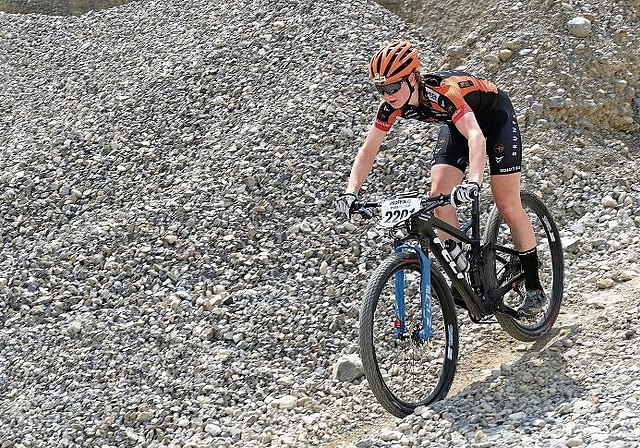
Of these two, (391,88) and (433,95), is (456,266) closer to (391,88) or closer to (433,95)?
(433,95)

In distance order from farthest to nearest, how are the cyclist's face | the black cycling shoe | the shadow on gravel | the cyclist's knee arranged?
the black cycling shoe, the cyclist's knee, the cyclist's face, the shadow on gravel

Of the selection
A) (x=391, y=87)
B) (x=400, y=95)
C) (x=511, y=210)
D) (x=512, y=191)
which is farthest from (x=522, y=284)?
(x=391, y=87)

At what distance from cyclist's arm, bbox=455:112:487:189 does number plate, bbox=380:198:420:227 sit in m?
0.45

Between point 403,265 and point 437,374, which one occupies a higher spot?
point 403,265

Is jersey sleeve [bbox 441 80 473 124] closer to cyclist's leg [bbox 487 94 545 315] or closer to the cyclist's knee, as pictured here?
cyclist's leg [bbox 487 94 545 315]

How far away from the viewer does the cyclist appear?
21.3 ft

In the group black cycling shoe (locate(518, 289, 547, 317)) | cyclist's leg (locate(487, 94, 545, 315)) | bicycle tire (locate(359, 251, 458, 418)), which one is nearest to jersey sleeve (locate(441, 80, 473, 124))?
cyclist's leg (locate(487, 94, 545, 315))

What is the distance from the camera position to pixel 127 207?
10234 millimetres

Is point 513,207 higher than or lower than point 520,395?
higher

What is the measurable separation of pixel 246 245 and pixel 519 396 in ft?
12.7

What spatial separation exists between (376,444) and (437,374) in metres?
0.93

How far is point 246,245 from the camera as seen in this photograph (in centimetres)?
931

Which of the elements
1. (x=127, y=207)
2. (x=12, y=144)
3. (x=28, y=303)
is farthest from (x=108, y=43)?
(x=28, y=303)

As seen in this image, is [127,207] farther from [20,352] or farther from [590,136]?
[590,136]
